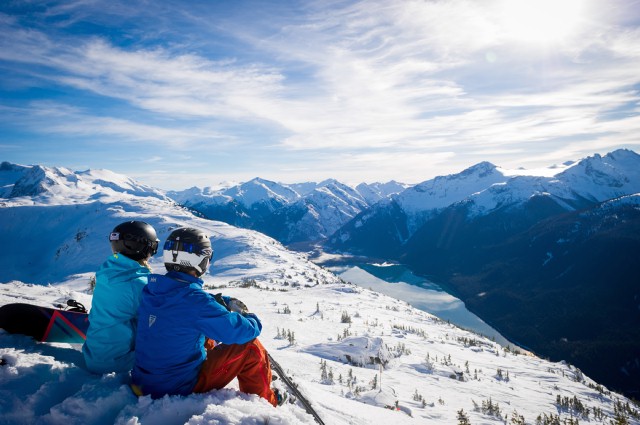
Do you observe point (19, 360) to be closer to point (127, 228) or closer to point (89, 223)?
point (127, 228)

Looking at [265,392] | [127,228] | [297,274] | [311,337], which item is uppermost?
[127,228]

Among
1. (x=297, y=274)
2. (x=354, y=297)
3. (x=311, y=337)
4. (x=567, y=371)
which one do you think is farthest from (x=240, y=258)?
(x=567, y=371)

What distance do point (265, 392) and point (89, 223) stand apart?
6728 centimetres

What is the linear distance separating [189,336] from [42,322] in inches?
120

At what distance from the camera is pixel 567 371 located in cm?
1319

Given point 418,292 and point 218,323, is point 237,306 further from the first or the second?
point 418,292

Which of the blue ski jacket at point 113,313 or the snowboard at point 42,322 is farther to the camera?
the snowboard at point 42,322

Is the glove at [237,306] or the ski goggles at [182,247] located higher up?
the ski goggles at [182,247]

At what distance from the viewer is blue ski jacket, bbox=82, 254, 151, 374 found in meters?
4.26

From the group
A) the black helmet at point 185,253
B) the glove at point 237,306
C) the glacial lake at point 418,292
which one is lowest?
the glacial lake at point 418,292

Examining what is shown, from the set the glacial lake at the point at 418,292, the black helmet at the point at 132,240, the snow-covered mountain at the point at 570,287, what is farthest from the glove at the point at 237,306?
the snow-covered mountain at the point at 570,287

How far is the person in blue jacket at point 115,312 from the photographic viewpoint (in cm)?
426

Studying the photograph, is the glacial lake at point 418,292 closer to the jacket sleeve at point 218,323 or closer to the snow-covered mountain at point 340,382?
the snow-covered mountain at point 340,382

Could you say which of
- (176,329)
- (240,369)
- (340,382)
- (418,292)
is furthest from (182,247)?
(418,292)
